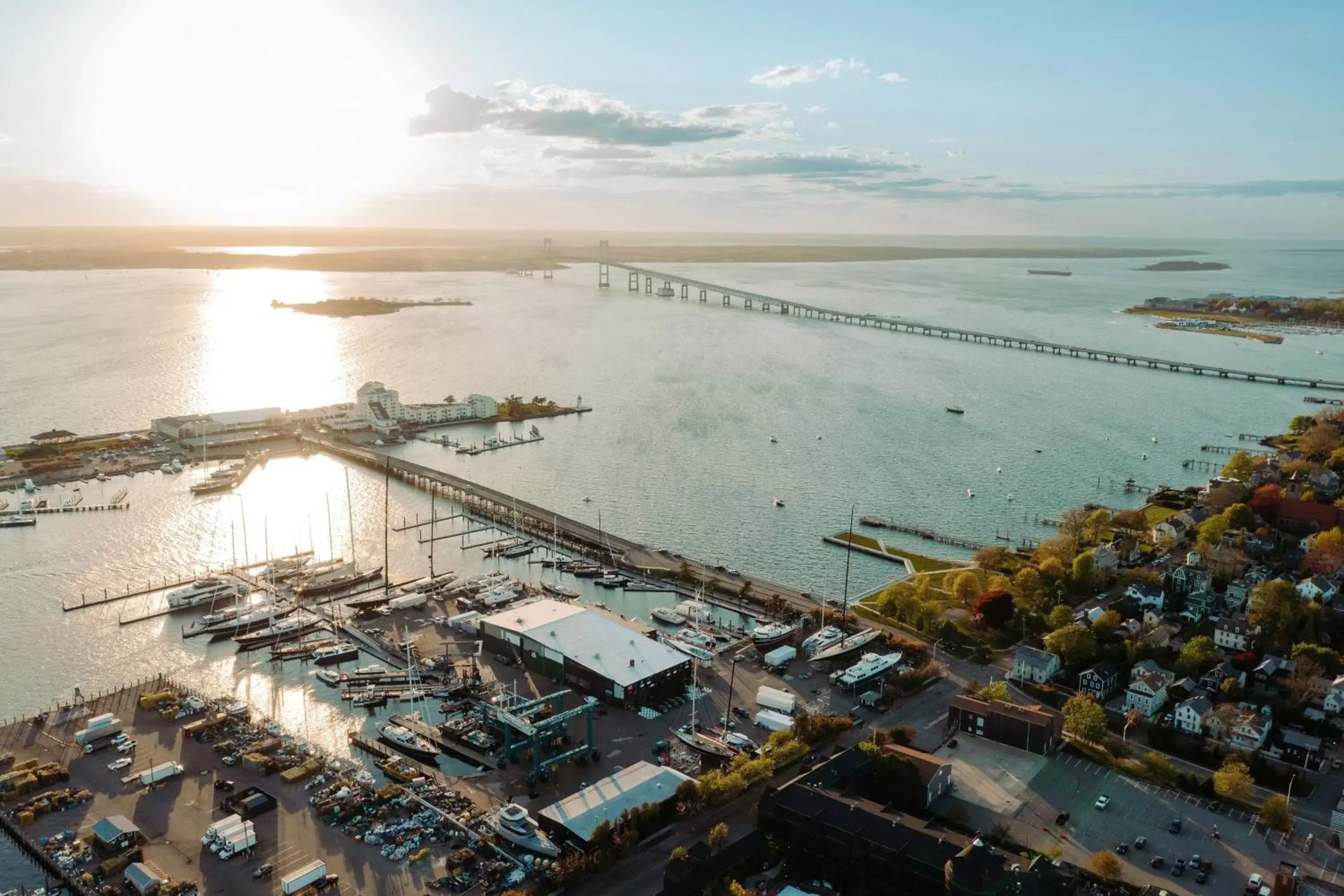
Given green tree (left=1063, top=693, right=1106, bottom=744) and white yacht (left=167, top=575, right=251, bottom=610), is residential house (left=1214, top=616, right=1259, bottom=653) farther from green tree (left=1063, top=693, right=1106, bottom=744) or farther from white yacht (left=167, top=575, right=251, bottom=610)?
white yacht (left=167, top=575, right=251, bottom=610)

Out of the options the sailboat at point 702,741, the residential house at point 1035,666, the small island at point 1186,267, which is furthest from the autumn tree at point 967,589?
the small island at point 1186,267

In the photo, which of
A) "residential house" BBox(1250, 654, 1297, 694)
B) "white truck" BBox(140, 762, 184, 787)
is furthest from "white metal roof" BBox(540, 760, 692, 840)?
"residential house" BBox(1250, 654, 1297, 694)

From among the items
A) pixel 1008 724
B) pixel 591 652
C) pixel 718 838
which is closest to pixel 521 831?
pixel 718 838

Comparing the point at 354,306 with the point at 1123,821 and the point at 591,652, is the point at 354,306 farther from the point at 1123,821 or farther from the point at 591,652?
the point at 1123,821

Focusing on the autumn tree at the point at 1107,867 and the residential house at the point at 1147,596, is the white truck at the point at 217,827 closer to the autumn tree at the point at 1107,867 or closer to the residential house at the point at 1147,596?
the autumn tree at the point at 1107,867

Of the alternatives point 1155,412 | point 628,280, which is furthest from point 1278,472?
point 628,280

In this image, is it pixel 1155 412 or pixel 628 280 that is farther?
pixel 628 280

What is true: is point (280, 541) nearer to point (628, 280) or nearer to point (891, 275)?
point (628, 280)
